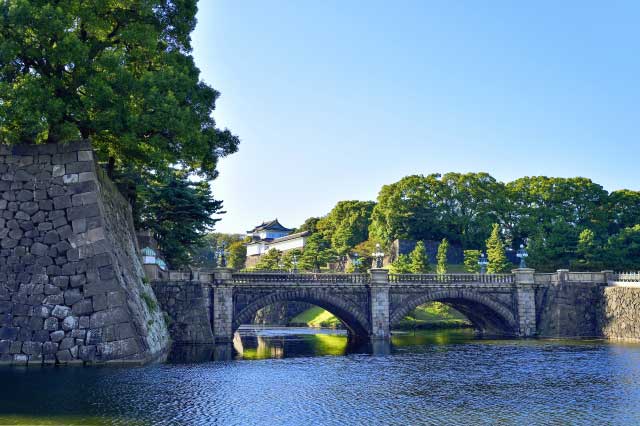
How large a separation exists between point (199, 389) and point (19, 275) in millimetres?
11366

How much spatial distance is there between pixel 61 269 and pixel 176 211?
23.8 m

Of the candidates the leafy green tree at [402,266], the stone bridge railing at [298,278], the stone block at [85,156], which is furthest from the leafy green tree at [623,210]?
the stone block at [85,156]

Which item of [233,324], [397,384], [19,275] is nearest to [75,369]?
[19,275]

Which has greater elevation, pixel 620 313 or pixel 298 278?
pixel 298 278

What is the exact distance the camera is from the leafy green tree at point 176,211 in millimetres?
52344

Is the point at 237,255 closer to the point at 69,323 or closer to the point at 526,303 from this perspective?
the point at 526,303

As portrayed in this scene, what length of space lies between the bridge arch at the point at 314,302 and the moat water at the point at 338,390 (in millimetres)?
9388

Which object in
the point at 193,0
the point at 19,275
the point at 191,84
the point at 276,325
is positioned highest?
the point at 193,0

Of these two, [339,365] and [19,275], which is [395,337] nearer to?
[339,365]

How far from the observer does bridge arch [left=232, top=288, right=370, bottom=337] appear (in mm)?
49500

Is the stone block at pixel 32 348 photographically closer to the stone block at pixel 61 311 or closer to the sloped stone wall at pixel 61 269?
the sloped stone wall at pixel 61 269

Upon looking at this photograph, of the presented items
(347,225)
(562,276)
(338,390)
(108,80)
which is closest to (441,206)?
(347,225)

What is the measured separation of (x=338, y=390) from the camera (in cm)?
2617

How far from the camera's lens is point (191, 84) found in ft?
120
